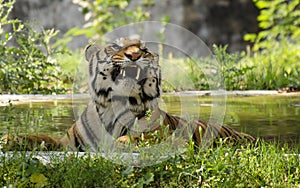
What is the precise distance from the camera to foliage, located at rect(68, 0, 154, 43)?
1100cm

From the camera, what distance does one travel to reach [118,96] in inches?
133

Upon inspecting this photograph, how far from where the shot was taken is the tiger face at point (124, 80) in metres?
3.26

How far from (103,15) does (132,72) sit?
319 inches

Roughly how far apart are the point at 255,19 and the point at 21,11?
4.94 m

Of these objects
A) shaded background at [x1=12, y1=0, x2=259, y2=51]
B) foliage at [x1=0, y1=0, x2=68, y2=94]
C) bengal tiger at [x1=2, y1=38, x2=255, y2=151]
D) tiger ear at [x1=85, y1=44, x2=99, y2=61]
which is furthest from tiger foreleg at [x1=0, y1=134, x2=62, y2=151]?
shaded background at [x1=12, y1=0, x2=259, y2=51]

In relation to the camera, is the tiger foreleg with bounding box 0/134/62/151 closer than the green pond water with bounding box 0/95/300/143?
Yes

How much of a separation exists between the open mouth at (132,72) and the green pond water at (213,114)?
0.41 metres

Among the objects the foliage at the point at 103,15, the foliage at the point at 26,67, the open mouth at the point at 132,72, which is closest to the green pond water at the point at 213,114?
the open mouth at the point at 132,72

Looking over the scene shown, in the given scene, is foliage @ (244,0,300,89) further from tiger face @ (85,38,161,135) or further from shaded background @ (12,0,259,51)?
tiger face @ (85,38,161,135)

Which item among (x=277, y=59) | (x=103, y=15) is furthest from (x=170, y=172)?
(x=103, y=15)

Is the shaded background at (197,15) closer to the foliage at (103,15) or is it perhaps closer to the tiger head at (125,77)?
the foliage at (103,15)

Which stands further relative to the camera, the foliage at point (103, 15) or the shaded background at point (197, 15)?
the shaded background at point (197, 15)

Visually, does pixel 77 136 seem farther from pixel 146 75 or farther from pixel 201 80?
pixel 201 80

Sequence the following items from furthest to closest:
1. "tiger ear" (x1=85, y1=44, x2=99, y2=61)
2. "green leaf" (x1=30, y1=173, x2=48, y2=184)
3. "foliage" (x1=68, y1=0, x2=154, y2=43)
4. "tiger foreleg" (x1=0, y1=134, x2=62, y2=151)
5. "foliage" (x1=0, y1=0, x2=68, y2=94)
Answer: "foliage" (x1=68, y1=0, x2=154, y2=43)
"foliage" (x1=0, y1=0, x2=68, y2=94)
"tiger ear" (x1=85, y1=44, x2=99, y2=61)
"tiger foreleg" (x1=0, y1=134, x2=62, y2=151)
"green leaf" (x1=30, y1=173, x2=48, y2=184)
